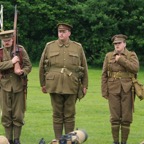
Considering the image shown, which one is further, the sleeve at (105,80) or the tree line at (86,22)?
the tree line at (86,22)

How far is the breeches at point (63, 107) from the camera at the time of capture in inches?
379

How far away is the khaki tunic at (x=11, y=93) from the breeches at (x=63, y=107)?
60 cm

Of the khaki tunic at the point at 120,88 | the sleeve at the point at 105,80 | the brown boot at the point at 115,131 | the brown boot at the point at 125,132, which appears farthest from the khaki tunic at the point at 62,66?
the brown boot at the point at 125,132

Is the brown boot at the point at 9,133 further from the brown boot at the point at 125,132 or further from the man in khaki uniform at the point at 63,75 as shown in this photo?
the brown boot at the point at 125,132

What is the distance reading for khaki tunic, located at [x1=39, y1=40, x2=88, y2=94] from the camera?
9.54 m

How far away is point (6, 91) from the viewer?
9.47 metres

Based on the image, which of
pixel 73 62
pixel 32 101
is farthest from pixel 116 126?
pixel 32 101

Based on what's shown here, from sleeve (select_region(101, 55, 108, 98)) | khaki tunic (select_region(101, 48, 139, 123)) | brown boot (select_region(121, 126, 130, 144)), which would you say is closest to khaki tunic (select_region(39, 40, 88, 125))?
sleeve (select_region(101, 55, 108, 98))

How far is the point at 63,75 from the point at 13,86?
0.88 meters

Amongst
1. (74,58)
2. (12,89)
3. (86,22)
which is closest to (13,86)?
(12,89)

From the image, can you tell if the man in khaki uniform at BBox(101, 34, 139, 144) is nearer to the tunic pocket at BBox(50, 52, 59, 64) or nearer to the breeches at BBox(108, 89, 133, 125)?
the breeches at BBox(108, 89, 133, 125)

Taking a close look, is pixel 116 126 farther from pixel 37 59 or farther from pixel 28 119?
pixel 37 59

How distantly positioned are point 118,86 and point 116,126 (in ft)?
2.32

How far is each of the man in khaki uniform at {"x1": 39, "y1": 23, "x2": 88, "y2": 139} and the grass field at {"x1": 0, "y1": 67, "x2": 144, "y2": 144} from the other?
0.65 meters
